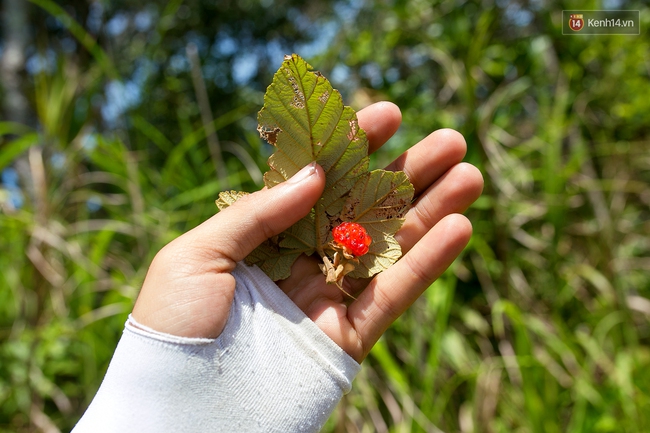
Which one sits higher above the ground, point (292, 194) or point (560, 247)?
point (292, 194)

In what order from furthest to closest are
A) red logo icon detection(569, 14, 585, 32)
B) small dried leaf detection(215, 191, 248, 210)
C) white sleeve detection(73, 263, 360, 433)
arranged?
1. red logo icon detection(569, 14, 585, 32)
2. small dried leaf detection(215, 191, 248, 210)
3. white sleeve detection(73, 263, 360, 433)

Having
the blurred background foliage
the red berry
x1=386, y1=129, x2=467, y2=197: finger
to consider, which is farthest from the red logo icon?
the red berry

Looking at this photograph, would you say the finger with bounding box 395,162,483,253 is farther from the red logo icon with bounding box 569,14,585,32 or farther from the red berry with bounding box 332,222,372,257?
Result: the red logo icon with bounding box 569,14,585,32

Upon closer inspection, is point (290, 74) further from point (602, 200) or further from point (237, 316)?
point (602, 200)

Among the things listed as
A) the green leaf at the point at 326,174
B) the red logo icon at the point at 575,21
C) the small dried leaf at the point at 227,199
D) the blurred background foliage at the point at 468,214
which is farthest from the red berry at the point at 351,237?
the red logo icon at the point at 575,21

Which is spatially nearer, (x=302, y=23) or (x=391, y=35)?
(x=391, y=35)

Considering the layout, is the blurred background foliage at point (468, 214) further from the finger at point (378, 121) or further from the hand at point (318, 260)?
the finger at point (378, 121)

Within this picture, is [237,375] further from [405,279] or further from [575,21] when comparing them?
[575,21]

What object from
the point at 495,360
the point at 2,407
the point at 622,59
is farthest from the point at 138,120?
the point at 622,59
